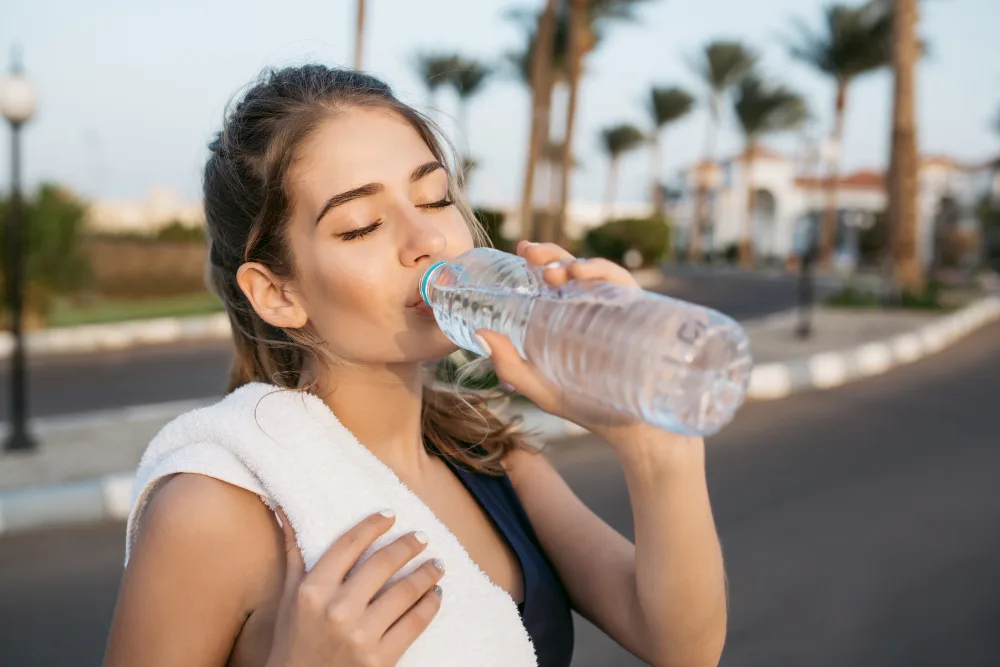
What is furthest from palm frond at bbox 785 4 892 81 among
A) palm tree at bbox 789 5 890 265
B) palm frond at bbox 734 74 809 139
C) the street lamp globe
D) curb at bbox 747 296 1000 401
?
the street lamp globe

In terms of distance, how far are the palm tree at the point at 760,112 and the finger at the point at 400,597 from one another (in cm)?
4808

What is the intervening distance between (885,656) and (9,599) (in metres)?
3.93

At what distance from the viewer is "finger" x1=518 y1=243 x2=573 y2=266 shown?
1204mm

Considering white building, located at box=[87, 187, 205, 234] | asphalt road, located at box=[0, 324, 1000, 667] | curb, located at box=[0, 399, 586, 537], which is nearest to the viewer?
asphalt road, located at box=[0, 324, 1000, 667]

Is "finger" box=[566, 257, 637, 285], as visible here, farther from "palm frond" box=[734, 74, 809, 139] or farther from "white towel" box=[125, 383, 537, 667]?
"palm frond" box=[734, 74, 809, 139]

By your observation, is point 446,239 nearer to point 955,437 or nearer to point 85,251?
point 955,437

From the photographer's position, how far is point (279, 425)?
55.1 inches

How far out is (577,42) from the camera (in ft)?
69.1

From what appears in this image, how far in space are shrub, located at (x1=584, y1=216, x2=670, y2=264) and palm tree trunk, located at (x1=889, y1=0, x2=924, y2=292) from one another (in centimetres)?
1549

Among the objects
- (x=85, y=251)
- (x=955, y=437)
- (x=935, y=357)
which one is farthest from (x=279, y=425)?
(x=85, y=251)

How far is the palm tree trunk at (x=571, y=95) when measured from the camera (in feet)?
69.0

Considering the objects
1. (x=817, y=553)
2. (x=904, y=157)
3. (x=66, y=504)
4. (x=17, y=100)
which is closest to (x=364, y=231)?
(x=817, y=553)

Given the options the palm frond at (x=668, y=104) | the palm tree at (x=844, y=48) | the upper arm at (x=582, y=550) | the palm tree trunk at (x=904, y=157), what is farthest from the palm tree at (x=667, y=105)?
the upper arm at (x=582, y=550)

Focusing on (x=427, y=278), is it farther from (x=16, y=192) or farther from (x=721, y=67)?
(x=721, y=67)
